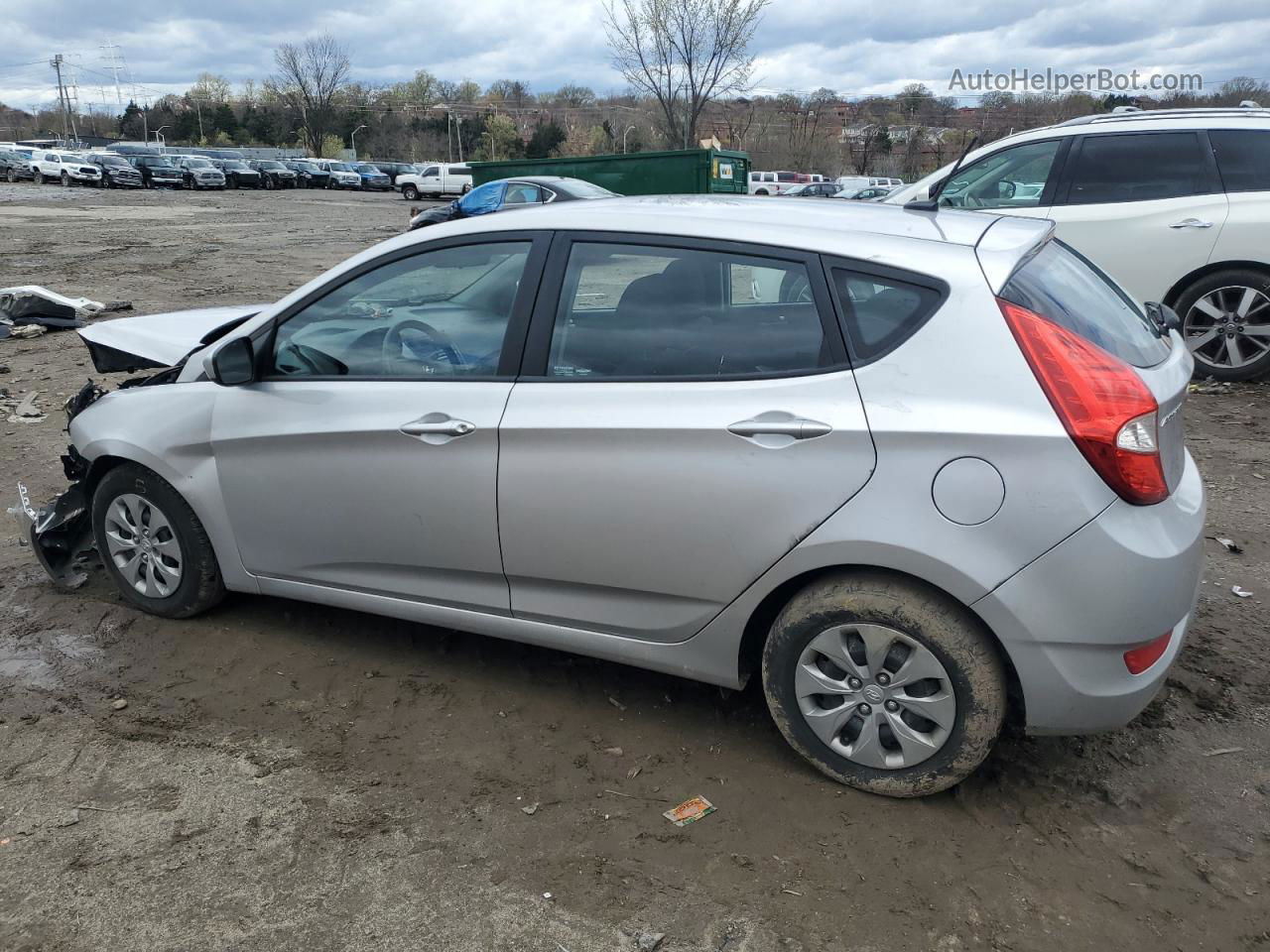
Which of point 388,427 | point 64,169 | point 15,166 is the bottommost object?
point 388,427

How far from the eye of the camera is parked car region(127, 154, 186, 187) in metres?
49.4

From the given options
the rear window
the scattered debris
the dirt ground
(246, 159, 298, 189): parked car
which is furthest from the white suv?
(246, 159, 298, 189): parked car

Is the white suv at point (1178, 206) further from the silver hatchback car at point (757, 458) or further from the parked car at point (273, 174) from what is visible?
the parked car at point (273, 174)

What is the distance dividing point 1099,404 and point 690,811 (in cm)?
158

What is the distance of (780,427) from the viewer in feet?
8.99

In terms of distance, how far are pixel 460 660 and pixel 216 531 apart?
1056mm

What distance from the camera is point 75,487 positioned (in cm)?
434

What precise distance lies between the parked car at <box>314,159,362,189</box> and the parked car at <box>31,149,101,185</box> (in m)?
11.6

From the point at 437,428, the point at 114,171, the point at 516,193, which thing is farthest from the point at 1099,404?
the point at 114,171

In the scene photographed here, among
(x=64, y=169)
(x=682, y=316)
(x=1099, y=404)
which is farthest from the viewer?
(x=64, y=169)

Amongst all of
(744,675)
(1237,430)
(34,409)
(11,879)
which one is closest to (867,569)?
(744,675)

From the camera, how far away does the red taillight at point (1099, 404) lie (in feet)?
8.20

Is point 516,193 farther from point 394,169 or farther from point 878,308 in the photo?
point 394,169

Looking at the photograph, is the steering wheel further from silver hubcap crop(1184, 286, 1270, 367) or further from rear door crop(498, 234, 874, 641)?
silver hubcap crop(1184, 286, 1270, 367)
